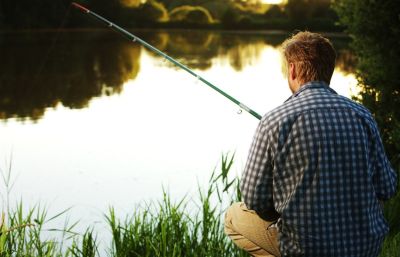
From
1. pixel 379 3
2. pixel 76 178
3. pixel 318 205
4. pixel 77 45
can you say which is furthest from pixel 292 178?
pixel 77 45

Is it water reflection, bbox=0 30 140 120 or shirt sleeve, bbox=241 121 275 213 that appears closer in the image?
shirt sleeve, bbox=241 121 275 213

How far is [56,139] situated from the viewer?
Result: 9.29 meters

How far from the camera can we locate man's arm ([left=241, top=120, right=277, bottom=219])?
2.25m

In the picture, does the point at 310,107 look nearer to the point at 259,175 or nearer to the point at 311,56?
the point at 311,56

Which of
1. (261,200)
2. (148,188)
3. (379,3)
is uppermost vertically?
(379,3)

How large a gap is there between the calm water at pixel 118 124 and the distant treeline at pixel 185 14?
42.6 ft

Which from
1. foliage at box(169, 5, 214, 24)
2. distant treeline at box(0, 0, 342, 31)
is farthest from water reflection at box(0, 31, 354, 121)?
foliage at box(169, 5, 214, 24)

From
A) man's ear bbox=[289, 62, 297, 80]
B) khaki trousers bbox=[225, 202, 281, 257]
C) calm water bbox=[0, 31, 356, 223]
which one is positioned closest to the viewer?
man's ear bbox=[289, 62, 297, 80]

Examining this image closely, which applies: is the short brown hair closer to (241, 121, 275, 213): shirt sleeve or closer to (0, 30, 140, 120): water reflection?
(241, 121, 275, 213): shirt sleeve

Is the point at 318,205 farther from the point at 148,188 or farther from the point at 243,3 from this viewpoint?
the point at 243,3

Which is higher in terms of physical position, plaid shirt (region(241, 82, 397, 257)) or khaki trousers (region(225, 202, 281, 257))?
plaid shirt (region(241, 82, 397, 257))

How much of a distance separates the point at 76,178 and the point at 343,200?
17.5 feet

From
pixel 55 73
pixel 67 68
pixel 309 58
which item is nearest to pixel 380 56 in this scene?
pixel 309 58

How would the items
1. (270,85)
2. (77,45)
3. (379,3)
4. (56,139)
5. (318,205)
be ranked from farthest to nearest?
(77,45) → (270,85) → (56,139) → (379,3) → (318,205)
